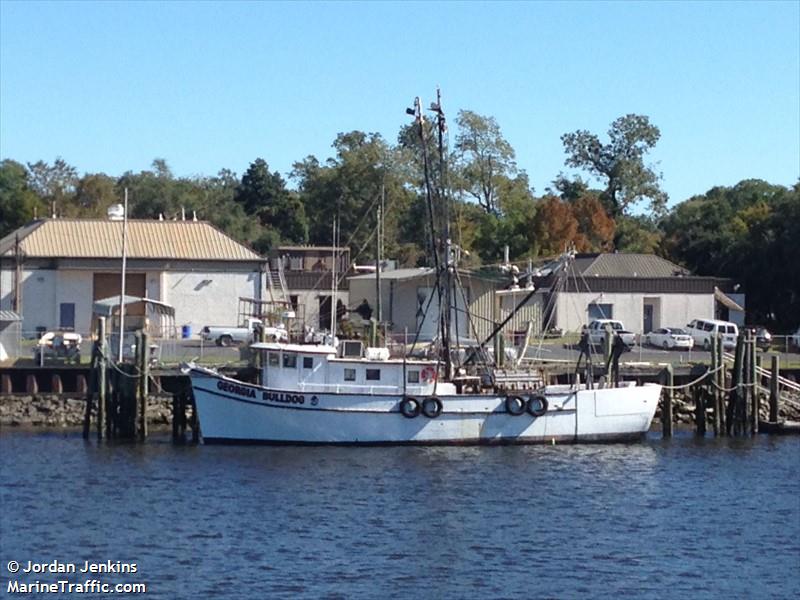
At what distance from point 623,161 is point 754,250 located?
26.8 metres

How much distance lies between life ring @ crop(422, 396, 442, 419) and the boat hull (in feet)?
0.51

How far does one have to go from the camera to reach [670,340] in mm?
67688

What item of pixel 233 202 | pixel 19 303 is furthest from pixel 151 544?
pixel 233 202

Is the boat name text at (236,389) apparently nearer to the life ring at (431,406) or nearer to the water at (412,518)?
the water at (412,518)

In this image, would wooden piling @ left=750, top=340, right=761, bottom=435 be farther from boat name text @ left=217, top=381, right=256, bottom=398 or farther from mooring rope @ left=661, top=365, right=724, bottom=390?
boat name text @ left=217, top=381, right=256, bottom=398

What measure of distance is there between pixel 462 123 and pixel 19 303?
45.2 meters

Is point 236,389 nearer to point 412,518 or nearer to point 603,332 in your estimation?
point 412,518

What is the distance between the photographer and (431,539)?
34531 millimetres

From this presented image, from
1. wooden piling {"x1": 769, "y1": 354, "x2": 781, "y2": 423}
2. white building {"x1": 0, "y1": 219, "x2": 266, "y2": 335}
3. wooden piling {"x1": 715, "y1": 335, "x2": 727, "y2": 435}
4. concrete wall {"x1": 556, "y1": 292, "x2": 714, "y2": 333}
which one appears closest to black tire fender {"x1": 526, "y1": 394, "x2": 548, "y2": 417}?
wooden piling {"x1": 715, "y1": 335, "x2": 727, "y2": 435}

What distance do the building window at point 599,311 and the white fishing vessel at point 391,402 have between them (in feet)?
91.6

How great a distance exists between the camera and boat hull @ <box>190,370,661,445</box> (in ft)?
154

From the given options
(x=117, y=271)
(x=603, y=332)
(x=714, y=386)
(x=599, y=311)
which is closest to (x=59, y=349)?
(x=117, y=271)

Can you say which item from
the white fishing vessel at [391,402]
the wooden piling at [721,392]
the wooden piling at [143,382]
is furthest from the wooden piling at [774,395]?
the wooden piling at [143,382]

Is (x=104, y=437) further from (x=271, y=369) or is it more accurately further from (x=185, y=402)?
(x=271, y=369)
